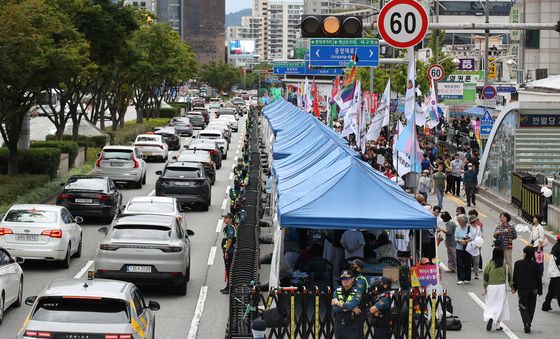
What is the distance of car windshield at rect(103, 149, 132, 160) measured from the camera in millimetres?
39781

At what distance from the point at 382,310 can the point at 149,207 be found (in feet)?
38.3

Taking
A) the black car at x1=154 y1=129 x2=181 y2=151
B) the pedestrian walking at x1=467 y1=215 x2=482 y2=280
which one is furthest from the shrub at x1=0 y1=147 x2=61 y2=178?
the black car at x1=154 y1=129 x2=181 y2=151

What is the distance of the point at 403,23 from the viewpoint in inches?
782

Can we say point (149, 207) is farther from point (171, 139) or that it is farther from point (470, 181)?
point (171, 139)

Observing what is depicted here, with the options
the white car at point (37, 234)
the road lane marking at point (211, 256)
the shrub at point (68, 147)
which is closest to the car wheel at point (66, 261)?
the white car at point (37, 234)

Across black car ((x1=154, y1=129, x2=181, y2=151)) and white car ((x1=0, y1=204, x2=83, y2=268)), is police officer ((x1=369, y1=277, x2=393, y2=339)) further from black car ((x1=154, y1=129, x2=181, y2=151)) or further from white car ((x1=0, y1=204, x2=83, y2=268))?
black car ((x1=154, y1=129, x2=181, y2=151))

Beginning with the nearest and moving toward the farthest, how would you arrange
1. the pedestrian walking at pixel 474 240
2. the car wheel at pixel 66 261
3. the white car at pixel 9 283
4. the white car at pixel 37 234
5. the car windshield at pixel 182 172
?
1. the white car at pixel 9 283
2. the white car at pixel 37 234
3. the pedestrian walking at pixel 474 240
4. the car wheel at pixel 66 261
5. the car windshield at pixel 182 172

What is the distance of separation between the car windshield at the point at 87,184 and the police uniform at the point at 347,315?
1712 cm

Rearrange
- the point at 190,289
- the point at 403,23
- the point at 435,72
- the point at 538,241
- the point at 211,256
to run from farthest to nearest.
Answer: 1. the point at 435,72
2. the point at 211,256
3. the point at 190,289
4. the point at 538,241
5. the point at 403,23

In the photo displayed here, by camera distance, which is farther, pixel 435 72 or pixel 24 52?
pixel 435 72

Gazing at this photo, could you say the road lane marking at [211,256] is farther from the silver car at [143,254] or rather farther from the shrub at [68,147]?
the shrub at [68,147]

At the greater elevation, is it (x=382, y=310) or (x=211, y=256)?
(x=382, y=310)

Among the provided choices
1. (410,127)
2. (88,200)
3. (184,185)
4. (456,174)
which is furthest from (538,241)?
(456,174)

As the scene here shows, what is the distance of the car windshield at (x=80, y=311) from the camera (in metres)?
12.0
